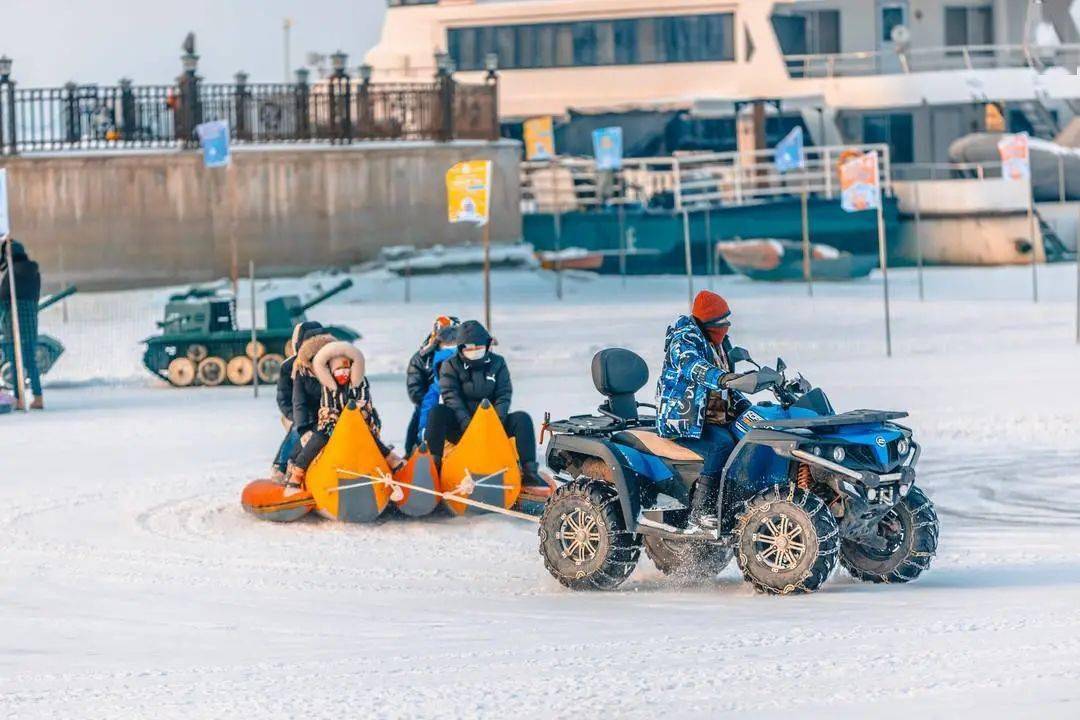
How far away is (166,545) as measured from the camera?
41.2 ft

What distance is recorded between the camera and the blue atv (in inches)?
386

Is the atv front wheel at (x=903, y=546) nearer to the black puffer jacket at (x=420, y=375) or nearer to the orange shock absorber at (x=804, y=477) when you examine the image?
the orange shock absorber at (x=804, y=477)

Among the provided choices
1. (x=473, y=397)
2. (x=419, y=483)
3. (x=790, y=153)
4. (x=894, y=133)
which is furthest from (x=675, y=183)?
(x=419, y=483)

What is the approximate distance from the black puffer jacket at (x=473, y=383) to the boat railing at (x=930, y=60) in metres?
37.3

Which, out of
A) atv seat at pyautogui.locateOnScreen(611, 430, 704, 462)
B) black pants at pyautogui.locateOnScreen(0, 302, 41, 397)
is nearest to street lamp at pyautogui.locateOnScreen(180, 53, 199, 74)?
black pants at pyautogui.locateOnScreen(0, 302, 41, 397)

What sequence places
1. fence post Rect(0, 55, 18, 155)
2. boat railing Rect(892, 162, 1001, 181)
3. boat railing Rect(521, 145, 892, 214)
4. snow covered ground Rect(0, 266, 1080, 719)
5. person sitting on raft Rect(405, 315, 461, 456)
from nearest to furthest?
snow covered ground Rect(0, 266, 1080, 719) < person sitting on raft Rect(405, 315, 461, 456) < fence post Rect(0, 55, 18, 155) < boat railing Rect(521, 145, 892, 214) < boat railing Rect(892, 162, 1001, 181)

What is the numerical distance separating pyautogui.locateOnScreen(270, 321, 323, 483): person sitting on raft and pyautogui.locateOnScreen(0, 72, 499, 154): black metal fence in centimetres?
2273

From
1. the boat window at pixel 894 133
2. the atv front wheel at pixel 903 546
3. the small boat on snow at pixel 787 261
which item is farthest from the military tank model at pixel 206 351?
the boat window at pixel 894 133

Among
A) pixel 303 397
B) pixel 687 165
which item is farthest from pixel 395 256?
pixel 303 397

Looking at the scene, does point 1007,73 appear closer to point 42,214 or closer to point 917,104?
point 917,104

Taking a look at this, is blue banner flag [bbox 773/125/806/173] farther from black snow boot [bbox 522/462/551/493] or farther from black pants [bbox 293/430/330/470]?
black pants [bbox 293/430/330/470]

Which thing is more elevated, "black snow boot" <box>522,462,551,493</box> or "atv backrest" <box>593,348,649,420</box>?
"atv backrest" <box>593,348,649,420</box>

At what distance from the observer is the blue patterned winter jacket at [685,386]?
33.8 feet

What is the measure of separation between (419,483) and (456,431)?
25.0 inches
